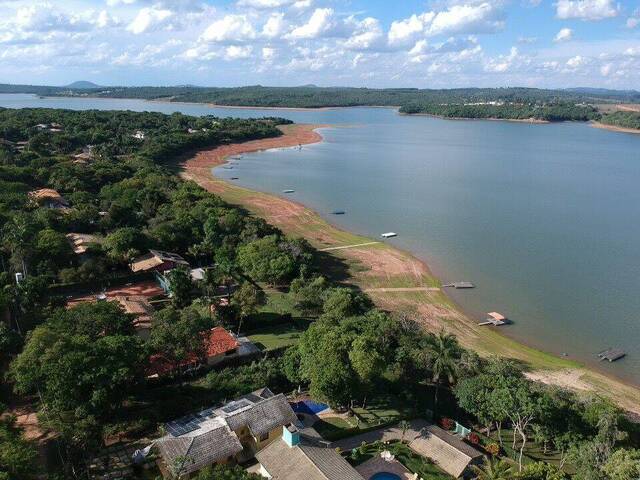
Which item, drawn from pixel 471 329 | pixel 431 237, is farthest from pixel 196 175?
pixel 471 329

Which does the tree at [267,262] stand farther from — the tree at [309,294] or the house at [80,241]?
the house at [80,241]

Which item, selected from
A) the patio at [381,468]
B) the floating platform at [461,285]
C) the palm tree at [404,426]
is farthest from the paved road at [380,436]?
the floating platform at [461,285]

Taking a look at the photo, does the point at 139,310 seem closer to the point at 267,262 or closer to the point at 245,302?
the point at 245,302

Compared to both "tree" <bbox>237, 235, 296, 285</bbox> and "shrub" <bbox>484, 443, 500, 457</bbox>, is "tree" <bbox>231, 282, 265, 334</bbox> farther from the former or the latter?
"shrub" <bbox>484, 443, 500, 457</bbox>

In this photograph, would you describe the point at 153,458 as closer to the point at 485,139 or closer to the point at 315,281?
the point at 315,281

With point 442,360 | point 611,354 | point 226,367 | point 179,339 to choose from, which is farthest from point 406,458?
point 611,354
